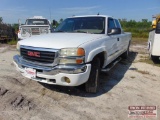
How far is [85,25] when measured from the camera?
16.1 feet

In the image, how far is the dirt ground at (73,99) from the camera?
10.7 feet

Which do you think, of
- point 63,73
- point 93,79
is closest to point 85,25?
point 93,79

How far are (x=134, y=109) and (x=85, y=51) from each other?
4.67ft

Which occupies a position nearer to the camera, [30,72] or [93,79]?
[30,72]

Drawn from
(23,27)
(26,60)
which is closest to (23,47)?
(26,60)

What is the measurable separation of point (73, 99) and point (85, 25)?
203 cm

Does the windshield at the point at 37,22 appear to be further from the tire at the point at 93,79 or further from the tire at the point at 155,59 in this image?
the tire at the point at 93,79

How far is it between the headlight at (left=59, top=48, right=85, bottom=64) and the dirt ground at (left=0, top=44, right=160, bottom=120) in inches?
33.6

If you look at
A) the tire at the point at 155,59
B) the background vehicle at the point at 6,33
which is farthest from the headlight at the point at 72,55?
the background vehicle at the point at 6,33

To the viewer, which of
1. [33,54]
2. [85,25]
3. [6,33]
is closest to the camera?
[33,54]

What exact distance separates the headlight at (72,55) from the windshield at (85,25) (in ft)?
4.60

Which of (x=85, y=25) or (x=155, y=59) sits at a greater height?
(x=85, y=25)

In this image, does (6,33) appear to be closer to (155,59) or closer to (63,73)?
(155,59)

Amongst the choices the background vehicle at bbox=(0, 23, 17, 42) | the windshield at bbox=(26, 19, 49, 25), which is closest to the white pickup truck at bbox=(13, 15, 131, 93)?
the windshield at bbox=(26, 19, 49, 25)
